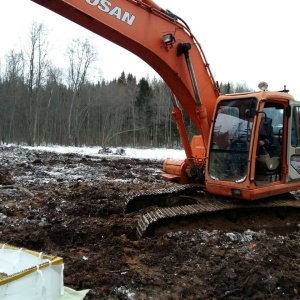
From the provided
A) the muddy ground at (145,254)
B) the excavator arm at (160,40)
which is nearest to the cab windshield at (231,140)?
the excavator arm at (160,40)

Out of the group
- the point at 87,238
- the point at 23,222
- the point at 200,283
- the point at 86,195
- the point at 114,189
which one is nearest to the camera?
the point at 200,283

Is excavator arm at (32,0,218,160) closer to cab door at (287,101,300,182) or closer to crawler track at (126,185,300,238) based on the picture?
crawler track at (126,185,300,238)

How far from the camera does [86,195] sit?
9.00 m

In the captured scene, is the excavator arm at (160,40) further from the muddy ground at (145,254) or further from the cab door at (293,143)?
the muddy ground at (145,254)

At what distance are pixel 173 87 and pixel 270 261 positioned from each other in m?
3.50

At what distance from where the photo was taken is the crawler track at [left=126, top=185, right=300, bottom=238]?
582cm

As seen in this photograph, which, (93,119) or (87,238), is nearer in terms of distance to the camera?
(87,238)

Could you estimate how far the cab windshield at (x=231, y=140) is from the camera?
611 centimetres

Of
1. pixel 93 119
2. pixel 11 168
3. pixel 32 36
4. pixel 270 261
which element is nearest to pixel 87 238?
pixel 270 261

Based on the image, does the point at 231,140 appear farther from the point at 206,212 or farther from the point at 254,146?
the point at 206,212

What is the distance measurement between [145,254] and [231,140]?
7.92 feet

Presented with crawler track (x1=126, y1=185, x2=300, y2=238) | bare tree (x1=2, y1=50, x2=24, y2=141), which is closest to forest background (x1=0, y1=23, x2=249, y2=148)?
bare tree (x1=2, y1=50, x2=24, y2=141)

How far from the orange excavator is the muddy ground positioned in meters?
0.57

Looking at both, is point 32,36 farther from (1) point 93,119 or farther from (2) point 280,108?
(2) point 280,108
